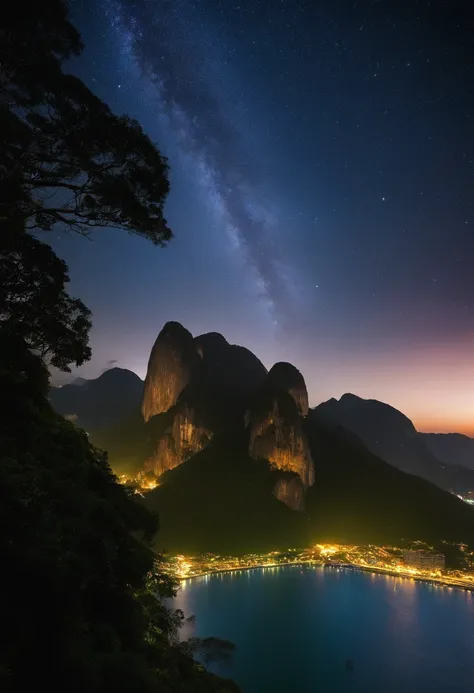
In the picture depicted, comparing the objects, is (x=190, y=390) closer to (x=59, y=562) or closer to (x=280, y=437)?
(x=280, y=437)

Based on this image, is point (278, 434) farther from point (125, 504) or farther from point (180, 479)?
point (125, 504)

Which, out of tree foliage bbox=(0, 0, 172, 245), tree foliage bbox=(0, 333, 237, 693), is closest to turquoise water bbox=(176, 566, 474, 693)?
tree foliage bbox=(0, 333, 237, 693)

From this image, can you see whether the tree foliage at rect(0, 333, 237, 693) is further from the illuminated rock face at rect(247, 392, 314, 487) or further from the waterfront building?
the illuminated rock face at rect(247, 392, 314, 487)

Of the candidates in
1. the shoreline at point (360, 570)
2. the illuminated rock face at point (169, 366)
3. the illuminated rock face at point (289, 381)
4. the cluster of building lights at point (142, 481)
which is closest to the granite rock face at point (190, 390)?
the illuminated rock face at point (169, 366)

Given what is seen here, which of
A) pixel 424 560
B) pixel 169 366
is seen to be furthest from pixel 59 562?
pixel 169 366

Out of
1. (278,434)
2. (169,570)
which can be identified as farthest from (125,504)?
(278,434)

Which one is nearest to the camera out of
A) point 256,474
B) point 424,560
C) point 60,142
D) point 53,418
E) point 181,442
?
point 60,142
